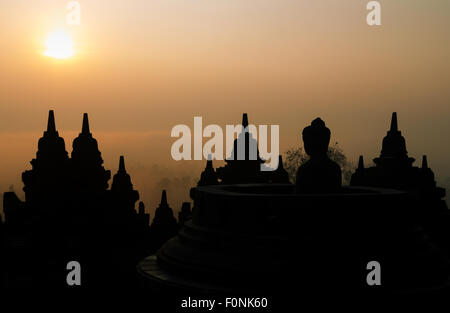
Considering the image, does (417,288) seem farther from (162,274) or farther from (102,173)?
(102,173)

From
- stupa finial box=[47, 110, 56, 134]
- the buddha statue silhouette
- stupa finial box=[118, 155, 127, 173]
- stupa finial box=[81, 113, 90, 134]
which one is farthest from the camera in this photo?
stupa finial box=[118, 155, 127, 173]

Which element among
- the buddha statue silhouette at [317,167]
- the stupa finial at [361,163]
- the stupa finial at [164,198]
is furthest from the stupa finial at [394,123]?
the buddha statue silhouette at [317,167]

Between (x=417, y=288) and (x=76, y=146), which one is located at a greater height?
(x=76, y=146)

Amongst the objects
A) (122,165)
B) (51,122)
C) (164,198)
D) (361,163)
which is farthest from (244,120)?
(51,122)

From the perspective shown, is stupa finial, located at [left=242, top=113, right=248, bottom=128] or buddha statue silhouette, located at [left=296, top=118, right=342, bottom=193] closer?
buddha statue silhouette, located at [left=296, top=118, right=342, bottom=193]

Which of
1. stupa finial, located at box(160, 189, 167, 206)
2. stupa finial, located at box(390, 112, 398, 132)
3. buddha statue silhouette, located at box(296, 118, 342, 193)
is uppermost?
Answer: stupa finial, located at box(390, 112, 398, 132)

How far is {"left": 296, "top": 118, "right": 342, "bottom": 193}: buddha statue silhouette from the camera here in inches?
535

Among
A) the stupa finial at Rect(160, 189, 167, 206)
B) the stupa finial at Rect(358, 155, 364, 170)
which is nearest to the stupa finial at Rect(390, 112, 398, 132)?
the stupa finial at Rect(358, 155, 364, 170)

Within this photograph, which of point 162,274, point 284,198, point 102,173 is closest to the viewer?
point 284,198

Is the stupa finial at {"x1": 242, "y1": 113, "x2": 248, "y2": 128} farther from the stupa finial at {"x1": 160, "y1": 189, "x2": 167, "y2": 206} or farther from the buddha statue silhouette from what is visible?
the buddha statue silhouette

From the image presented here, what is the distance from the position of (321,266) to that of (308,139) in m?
3.26
